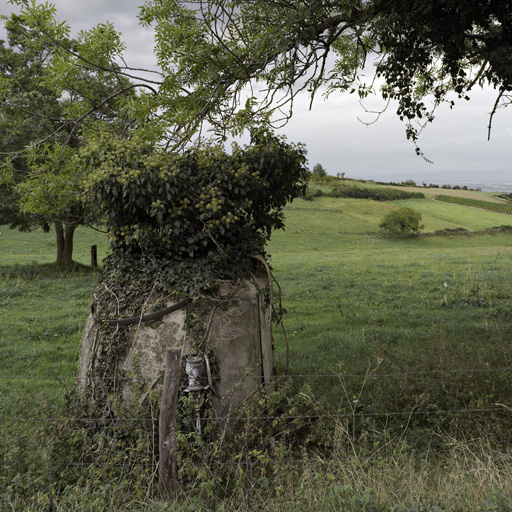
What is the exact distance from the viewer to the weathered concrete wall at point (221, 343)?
20.4 ft

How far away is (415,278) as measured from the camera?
18797mm

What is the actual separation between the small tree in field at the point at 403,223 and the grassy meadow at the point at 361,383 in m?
32.9

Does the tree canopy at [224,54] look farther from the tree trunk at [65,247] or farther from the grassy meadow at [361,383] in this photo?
the tree trunk at [65,247]

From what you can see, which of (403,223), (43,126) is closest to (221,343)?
(43,126)

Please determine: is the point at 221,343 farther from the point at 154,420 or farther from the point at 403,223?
the point at 403,223

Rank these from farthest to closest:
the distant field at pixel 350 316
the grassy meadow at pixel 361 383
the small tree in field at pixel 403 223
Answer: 1. the small tree in field at pixel 403 223
2. the distant field at pixel 350 316
3. the grassy meadow at pixel 361 383

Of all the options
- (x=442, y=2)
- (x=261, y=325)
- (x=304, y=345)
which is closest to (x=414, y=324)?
(x=304, y=345)

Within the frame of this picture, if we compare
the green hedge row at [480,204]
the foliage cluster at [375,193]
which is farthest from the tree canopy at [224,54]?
the green hedge row at [480,204]

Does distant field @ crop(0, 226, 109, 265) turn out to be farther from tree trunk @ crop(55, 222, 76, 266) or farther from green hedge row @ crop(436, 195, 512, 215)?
green hedge row @ crop(436, 195, 512, 215)

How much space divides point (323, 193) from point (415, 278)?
5943cm

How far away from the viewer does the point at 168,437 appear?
4598 mm

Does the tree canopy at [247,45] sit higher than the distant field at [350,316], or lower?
higher

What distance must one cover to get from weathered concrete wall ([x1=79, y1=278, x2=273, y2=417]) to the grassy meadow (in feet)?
2.13

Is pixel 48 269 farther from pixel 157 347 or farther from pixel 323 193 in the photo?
pixel 323 193
